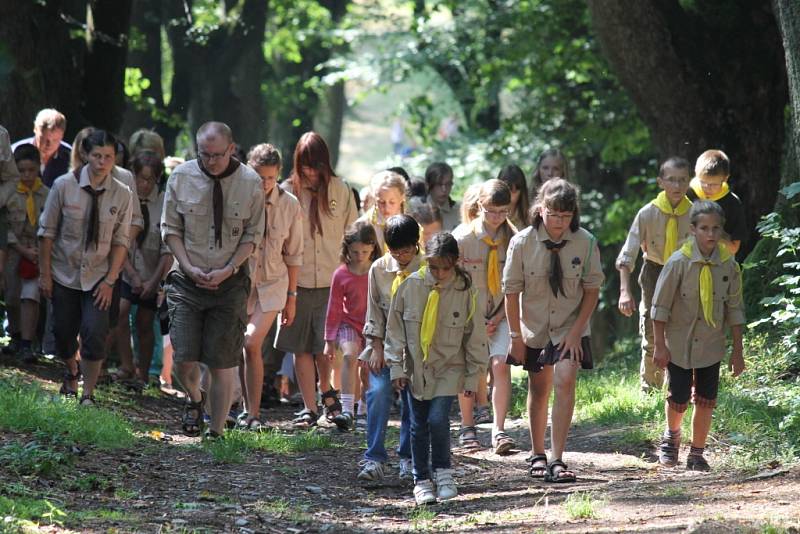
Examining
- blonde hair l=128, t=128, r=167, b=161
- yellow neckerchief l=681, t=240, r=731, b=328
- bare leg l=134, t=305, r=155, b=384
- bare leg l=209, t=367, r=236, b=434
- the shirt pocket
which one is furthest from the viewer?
bare leg l=134, t=305, r=155, b=384

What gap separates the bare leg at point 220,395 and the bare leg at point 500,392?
2.05 m

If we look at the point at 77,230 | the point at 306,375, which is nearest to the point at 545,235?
the point at 306,375

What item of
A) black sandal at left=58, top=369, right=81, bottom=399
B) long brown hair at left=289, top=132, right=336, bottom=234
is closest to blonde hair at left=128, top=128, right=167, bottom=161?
long brown hair at left=289, top=132, right=336, bottom=234

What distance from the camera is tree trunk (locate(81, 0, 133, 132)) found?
1564cm

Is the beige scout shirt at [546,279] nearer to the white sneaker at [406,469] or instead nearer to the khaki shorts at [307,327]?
the white sneaker at [406,469]

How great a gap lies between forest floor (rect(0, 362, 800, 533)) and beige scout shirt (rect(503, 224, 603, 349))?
3.37 feet

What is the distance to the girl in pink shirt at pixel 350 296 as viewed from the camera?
10820 mm

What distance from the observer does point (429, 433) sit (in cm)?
841

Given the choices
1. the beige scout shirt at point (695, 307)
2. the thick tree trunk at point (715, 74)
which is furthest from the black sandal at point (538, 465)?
the thick tree trunk at point (715, 74)

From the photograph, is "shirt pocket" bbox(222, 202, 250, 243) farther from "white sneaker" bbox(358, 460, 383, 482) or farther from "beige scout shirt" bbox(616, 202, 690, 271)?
"beige scout shirt" bbox(616, 202, 690, 271)

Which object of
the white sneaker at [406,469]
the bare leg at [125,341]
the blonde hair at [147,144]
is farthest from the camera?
the bare leg at [125,341]

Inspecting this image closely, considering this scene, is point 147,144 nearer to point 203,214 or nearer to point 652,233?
point 203,214

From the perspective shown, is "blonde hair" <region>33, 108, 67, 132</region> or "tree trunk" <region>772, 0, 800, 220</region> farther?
"blonde hair" <region>33, 108, 67, 132</region>

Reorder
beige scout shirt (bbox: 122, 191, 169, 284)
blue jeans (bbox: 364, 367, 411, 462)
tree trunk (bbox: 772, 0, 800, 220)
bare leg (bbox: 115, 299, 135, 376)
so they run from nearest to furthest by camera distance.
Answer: blue jeans (bbox: 364, 367, 411, 462)
tree trunk (bbox: 772, 0, 800, 220)
beige scout shirt (bbox: 122, 191, 169, 284)
bare leg (bbox: 115, 299, 135, 376)
